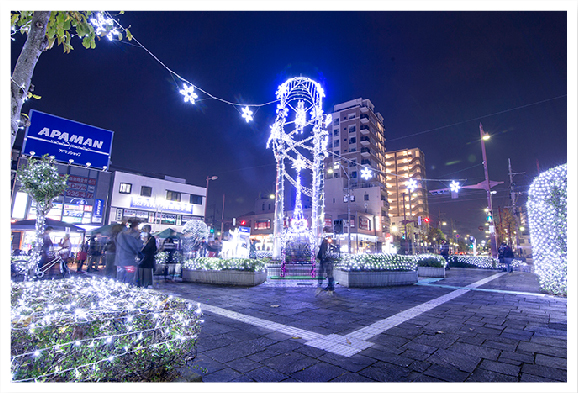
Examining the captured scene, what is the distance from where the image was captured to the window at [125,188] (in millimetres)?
28109

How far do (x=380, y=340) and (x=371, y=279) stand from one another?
5.73 meters

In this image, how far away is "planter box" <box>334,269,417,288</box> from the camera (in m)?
9.31

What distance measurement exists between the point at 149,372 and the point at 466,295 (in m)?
8.95

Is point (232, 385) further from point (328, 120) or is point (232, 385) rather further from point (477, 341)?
point (328, 120)

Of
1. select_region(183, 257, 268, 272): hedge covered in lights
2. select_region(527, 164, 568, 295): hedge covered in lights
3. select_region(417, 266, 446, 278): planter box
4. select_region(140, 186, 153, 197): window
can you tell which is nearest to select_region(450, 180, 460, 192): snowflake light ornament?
select_region(417, 266, 446, 278): planter box

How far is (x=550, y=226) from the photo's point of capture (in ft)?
25.6

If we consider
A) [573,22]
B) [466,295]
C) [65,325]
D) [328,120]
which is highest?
[328,120]

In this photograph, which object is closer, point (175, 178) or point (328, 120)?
point (328, 120)

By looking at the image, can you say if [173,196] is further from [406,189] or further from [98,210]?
[406,189]

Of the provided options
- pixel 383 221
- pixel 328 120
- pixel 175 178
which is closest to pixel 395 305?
pixel 328 120

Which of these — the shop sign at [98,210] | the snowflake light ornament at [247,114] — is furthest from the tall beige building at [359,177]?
the snowflake light ornament at [247,114]

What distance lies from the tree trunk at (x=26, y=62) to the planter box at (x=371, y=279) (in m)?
8.92

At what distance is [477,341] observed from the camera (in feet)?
13.2

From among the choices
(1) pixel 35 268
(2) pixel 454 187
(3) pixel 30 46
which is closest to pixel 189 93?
(3) pixel 30 46
